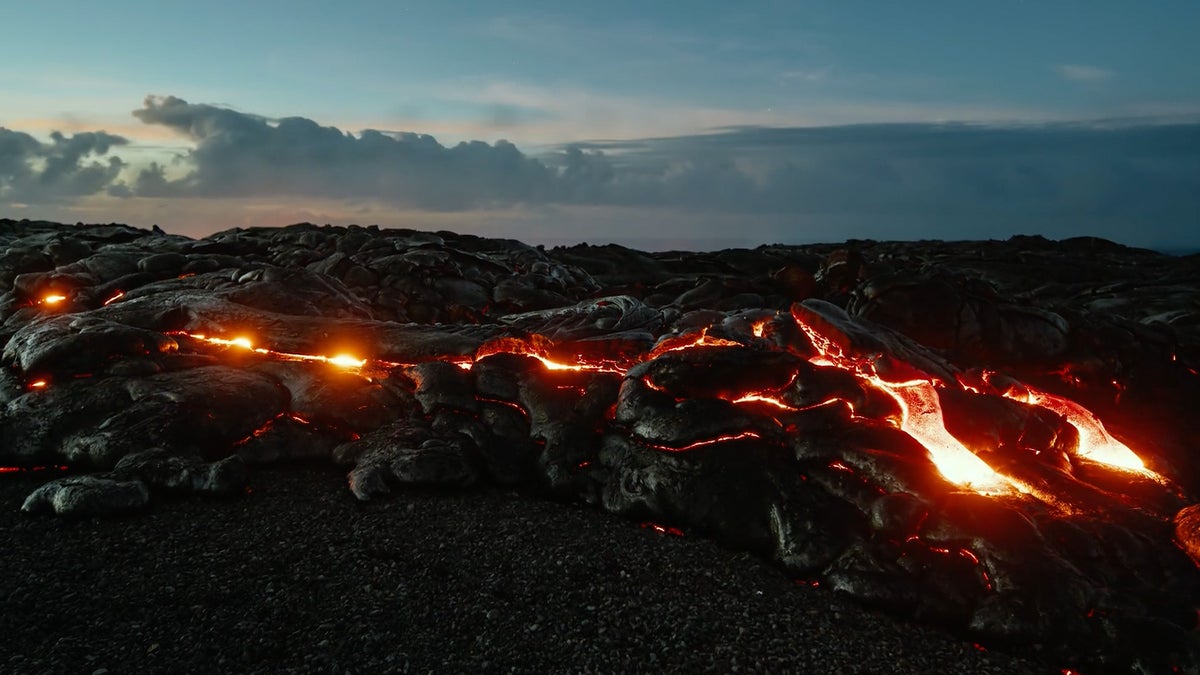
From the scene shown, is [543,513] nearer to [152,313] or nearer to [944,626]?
[944,626]

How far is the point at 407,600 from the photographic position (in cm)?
820

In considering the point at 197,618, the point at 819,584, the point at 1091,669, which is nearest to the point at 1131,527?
the point at 1091,669

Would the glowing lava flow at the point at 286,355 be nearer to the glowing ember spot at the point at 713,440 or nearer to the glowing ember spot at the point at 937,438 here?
the glowing ember spot at the point at 713,440

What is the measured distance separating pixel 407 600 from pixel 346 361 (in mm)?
7515

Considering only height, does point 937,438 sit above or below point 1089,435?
above

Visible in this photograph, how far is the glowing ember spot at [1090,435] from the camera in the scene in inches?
530

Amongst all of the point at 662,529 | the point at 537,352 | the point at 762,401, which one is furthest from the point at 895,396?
the point at 537,352

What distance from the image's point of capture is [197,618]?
770cm

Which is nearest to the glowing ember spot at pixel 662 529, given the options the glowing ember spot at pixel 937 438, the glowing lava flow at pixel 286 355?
the glowing ember spot at pixel 937 438

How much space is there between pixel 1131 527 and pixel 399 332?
13.5 meters

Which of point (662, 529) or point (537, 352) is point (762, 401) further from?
point (537, 352)

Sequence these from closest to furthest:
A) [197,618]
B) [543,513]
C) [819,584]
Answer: [197,618], [819,584], [543,513]

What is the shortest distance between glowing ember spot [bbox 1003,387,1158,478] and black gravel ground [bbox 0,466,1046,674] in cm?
760

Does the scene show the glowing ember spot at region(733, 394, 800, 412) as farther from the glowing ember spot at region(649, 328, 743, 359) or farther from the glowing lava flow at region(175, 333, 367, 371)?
the glowing lava flow at region(175, 333, 367, 371)
